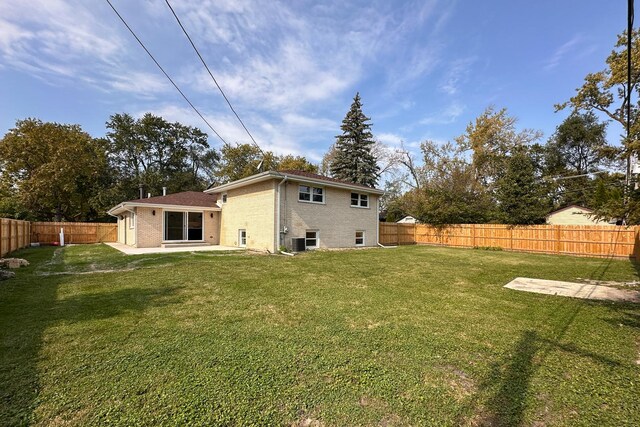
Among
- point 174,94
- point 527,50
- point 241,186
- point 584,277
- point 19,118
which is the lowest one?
point 584,277

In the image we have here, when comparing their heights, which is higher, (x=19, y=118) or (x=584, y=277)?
(x=19, y=118)

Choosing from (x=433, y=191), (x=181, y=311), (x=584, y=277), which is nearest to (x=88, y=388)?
(x=181, y=311)

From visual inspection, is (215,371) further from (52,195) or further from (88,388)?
(52,195)

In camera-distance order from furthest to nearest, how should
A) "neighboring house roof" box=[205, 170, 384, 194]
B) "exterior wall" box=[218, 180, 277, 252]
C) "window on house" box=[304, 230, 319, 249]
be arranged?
"window on house" box=[304, 230, 319, 249] < "exterior wall" box=[218, 180, 277, 252] < "neighboring house roof" box=[205, 170, 384, 194]

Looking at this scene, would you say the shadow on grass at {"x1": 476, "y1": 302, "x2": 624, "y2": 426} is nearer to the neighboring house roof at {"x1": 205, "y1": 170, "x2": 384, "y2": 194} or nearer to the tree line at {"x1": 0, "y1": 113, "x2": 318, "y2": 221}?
the neighboring house roof at {"x1": 205, "y1": 170, "x2": 384, "y2": 194}

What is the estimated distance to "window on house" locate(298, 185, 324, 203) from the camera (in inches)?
558

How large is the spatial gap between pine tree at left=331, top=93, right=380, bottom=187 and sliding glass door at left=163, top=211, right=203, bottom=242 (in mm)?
15620

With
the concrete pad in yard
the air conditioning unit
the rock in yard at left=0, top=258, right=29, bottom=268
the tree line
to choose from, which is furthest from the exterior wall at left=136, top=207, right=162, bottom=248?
the concrete pad in yard

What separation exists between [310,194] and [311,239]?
2.34 metres

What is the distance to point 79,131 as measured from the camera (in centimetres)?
2934

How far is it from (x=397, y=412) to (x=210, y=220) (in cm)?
1703

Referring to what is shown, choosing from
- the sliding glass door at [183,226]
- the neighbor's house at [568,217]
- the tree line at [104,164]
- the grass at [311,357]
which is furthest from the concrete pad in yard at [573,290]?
the neighbor's house at [568,217]

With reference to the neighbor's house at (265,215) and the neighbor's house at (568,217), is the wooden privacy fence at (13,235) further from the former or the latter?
the neighbor's house at (568,217)

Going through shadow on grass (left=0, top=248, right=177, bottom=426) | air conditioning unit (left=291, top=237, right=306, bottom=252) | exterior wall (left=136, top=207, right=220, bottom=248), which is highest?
exterior wall (left=136, top=207, right=220, bottom=248)
